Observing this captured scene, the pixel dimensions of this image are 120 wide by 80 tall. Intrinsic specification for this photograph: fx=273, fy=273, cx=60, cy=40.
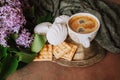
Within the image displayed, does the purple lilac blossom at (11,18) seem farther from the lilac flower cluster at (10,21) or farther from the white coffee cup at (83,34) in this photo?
the white coffee cup at (83,34)

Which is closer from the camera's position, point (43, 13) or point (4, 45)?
point (4, 45)

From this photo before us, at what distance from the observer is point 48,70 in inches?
26.7

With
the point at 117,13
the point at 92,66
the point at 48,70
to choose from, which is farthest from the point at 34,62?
the point at 117,13

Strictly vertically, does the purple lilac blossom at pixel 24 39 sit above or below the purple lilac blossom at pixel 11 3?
below

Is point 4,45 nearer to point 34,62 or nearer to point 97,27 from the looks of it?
point 34,62

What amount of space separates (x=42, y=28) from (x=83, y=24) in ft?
0.34

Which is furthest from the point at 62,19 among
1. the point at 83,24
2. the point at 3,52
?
the point at 3,52

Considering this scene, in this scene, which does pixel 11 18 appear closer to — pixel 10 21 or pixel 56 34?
pixel 10 21

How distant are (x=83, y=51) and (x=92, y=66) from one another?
0.04 metres

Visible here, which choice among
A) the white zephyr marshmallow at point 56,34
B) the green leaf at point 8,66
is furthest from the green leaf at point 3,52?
the white zephyr marshmallow at point 56,34

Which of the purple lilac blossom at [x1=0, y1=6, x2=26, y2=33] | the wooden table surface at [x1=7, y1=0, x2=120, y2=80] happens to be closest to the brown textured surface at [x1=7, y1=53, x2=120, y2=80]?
the wooden table surface at [x1=7, y1=0, x2=120, y2=80]

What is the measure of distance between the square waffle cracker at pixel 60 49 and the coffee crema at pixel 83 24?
5 cm

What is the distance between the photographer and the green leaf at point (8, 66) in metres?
0.66

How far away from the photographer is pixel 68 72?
67 centimetres
